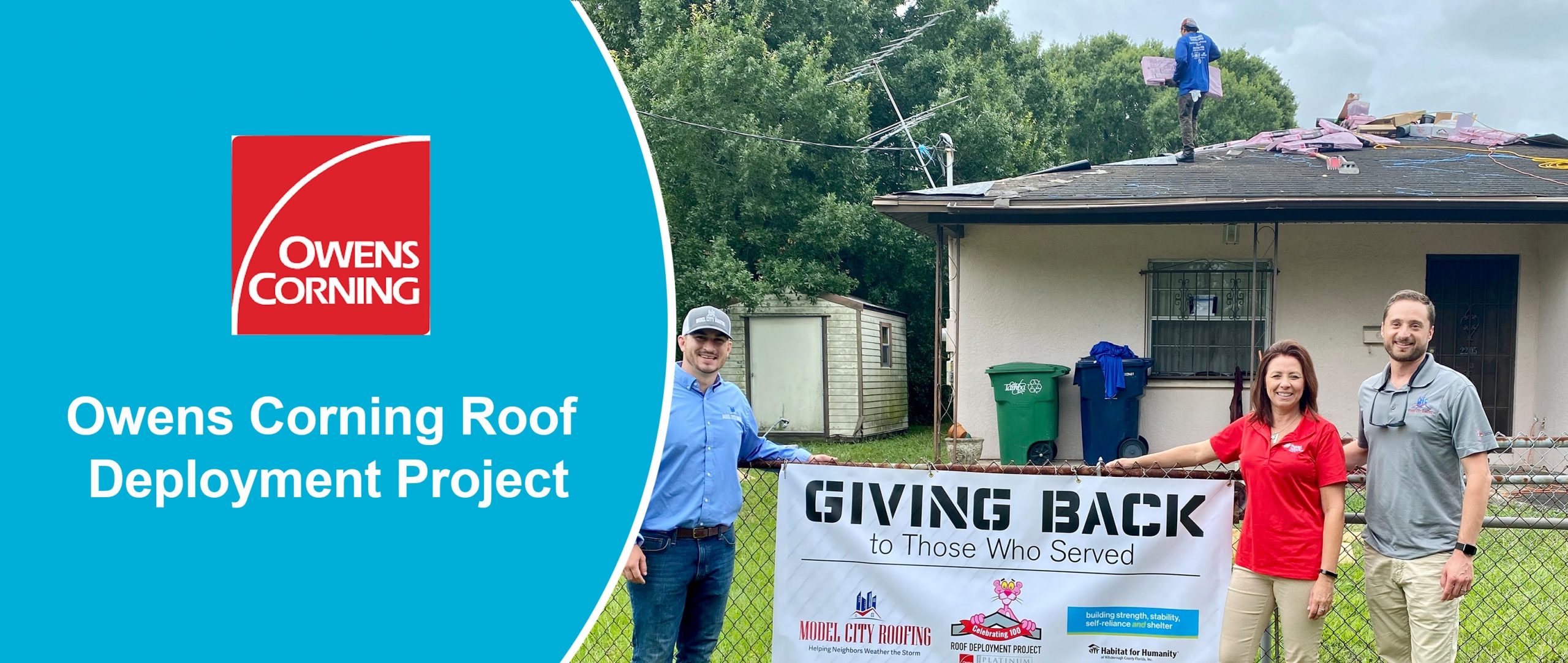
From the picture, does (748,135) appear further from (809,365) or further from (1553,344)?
(1553,344)

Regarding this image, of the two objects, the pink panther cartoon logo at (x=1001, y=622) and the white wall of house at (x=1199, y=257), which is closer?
the pink panther cartoon logo at (x=1001, y=622)

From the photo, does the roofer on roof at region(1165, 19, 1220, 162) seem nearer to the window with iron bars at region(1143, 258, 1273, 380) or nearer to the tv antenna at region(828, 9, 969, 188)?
the window with iron bars at region(1143, 258, 1273, 380)

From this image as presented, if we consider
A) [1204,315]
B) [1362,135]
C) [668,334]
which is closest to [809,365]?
[1204,315]

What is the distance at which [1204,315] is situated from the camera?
11703 mm

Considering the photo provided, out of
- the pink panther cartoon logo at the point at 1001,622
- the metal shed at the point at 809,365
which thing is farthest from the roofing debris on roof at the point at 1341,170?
the pink panther cartoon logo at the point at 1001,622

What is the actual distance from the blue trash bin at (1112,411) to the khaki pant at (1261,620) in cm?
773

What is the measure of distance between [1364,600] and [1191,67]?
8293 millimetres

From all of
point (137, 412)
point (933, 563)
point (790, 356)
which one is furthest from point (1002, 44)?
point (137, 412)

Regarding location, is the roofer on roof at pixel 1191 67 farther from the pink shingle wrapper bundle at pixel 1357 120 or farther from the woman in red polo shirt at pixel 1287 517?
the woman in red polo shirt at pixel 1287 517

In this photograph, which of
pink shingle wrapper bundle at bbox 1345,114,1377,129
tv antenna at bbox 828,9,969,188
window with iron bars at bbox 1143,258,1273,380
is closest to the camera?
window with iron bars at bbox 1143,258,1273,380

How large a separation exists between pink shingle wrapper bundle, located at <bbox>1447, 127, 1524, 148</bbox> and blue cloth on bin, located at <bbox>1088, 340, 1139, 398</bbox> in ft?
19.2

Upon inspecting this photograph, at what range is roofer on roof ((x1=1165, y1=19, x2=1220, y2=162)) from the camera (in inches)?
497

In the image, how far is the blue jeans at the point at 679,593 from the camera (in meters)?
3.37

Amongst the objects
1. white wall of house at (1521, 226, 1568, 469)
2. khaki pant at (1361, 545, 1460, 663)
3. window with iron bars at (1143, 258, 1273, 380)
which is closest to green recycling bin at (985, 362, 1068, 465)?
window with iron bars at (1143, 258, 1273, 380)
